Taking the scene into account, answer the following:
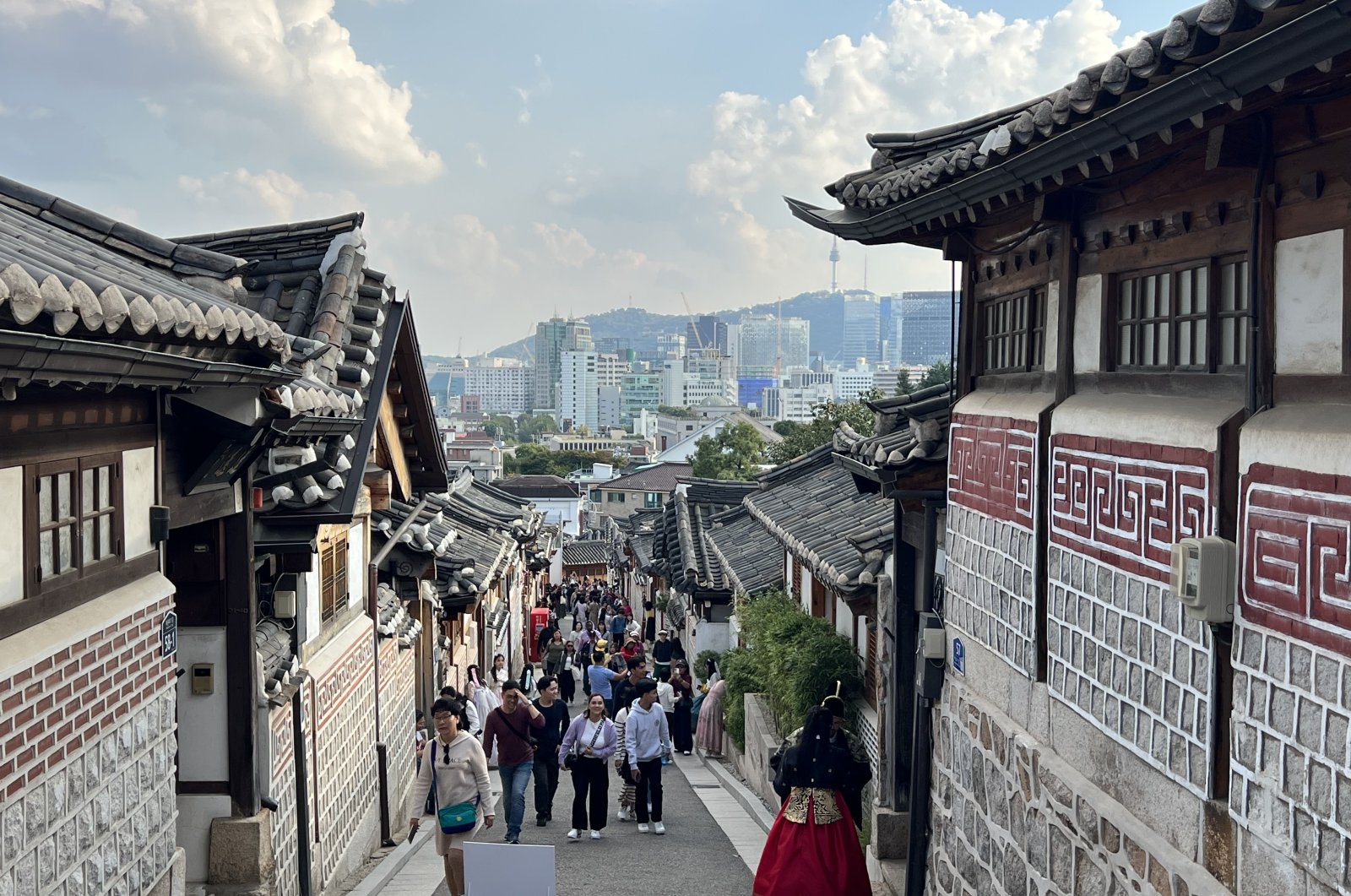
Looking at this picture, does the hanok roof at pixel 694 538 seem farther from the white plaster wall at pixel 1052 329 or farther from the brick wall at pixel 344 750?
the white plaster wall at pixel 1052 329

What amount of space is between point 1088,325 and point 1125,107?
279cm

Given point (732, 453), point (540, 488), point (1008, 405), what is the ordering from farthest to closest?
point (540, 488) → point (732, 453) → point (1008, 405)

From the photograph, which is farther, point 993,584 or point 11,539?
point 993,584

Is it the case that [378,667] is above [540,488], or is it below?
above

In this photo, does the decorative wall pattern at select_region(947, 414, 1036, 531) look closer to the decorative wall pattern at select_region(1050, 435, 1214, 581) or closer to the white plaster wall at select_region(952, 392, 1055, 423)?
the white plaster wall at select_region(952, 392, 1055, 423)

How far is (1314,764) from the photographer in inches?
202

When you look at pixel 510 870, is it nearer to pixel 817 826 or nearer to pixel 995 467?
pixel 817 826

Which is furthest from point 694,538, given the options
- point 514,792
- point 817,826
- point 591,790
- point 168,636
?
point 168,636

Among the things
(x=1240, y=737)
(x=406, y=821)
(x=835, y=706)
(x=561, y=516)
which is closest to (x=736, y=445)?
(x=561, y=516)

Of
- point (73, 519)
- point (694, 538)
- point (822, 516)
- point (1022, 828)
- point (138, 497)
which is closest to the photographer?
point (73, 519)

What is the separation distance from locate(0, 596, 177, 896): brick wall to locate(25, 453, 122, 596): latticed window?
33 cm

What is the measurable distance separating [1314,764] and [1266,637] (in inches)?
24.2

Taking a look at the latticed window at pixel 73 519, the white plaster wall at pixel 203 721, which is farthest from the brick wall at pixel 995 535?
the white plaster wall at pixel 203 721

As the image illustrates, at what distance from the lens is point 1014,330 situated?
9.70m
